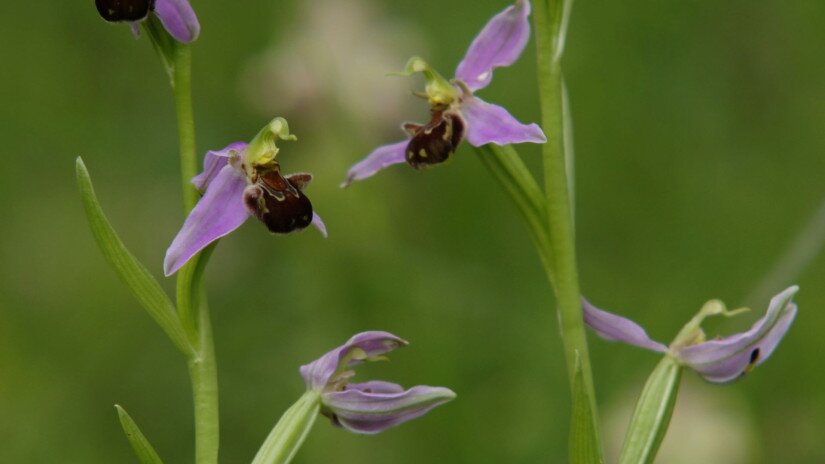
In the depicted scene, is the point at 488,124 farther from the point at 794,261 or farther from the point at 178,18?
the point at 794,261

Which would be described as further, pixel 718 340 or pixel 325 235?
pixel 718 340

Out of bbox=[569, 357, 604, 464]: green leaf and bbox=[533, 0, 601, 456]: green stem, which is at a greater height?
bbox=[533, 0, 601, 456]: green stem

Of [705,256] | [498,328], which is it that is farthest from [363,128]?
[705,256]

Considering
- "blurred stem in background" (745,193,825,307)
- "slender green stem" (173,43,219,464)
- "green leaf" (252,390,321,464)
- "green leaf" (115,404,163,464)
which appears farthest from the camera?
"blurred stem in background" (745,193,825,307)

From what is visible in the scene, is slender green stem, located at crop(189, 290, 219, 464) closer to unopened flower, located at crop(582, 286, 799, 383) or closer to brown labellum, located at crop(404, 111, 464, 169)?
brown labellum, located at crop(404, 111, 464, 169)

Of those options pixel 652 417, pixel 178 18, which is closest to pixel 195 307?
pixel 178 18

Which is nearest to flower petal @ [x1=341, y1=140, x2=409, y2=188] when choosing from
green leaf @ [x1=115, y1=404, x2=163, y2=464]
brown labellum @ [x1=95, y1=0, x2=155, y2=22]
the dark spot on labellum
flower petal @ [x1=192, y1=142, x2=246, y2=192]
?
flower petal @ [x1=192, y1=142, x2=246, y2=192]
